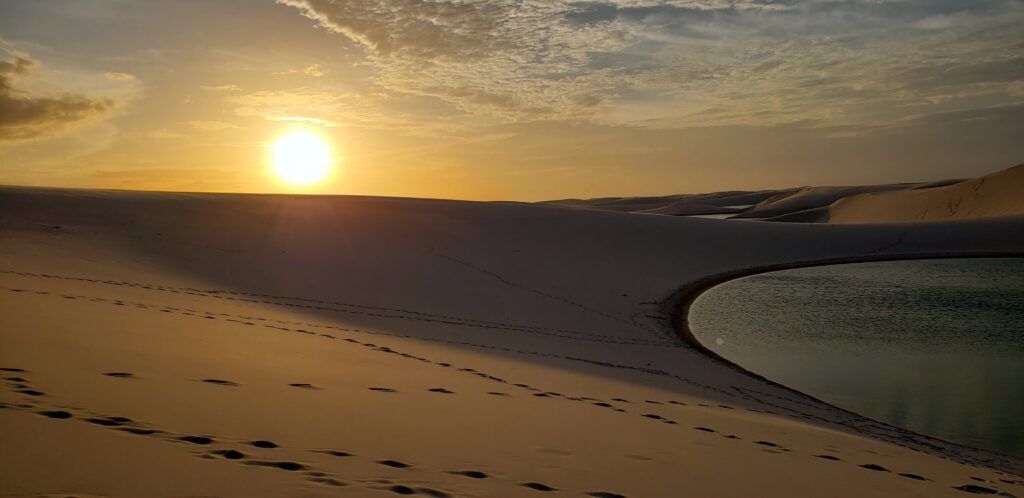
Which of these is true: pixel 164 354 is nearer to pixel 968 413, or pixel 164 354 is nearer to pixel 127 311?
pixel 127 311

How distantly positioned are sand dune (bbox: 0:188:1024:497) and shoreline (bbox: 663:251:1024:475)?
116 millimetres

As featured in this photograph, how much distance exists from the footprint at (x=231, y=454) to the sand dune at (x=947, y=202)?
192 ft

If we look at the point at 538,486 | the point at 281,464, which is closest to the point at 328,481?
the point at 281,464

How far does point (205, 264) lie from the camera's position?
59.8 feet

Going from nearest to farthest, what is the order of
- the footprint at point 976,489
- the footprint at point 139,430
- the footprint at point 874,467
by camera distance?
the footprint at point 139,430 < the footprint at point 976,489 < the footprint at point 874,467

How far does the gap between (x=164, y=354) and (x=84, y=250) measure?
11.8m

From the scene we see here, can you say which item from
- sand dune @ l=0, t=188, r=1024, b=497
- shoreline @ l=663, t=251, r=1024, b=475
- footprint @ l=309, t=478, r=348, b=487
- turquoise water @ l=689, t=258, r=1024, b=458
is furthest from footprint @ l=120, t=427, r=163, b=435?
turquoise water @ l=689, t=258, r=1024, b=458

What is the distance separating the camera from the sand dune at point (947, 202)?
2217 inches

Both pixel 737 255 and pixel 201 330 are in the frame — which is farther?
pixel 737 255

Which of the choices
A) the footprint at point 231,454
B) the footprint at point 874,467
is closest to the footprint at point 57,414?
the footprint at point 231,454

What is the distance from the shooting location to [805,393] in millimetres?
10805

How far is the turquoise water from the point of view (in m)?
9.97

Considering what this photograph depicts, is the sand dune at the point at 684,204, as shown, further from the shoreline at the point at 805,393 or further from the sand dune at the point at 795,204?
the shoreline at the point at 805,393

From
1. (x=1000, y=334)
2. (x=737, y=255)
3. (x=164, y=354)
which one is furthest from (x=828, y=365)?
(x=737, y=255)
